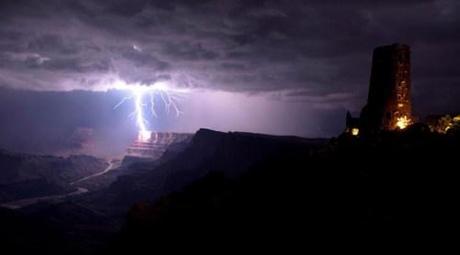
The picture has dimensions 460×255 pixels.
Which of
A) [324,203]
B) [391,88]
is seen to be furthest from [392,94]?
A: [324,203]

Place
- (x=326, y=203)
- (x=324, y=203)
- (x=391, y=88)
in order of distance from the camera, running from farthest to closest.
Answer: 1. (x=391, y=88)
2. (x=324, y=203)
3. (x=326, y=203)

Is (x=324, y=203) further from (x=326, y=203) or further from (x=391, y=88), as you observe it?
(x=391, y=88)

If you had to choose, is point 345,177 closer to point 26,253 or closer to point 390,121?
point 390,121

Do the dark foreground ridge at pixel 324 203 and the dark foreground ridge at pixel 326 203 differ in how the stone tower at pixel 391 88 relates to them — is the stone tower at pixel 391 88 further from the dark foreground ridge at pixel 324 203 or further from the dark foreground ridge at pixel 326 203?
the dark foreground ridge at pixel 326 203

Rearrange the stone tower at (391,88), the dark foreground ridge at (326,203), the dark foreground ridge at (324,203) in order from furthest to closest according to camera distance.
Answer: the stone tower at (391,88) → the dark foreground ridge at (324,203) → the dark foreground ridge at (326,203)

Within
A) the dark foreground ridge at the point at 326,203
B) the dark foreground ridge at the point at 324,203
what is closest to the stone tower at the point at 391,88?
the dark foreground ridge at the point at 324,203

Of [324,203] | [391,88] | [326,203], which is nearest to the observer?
[326,203]

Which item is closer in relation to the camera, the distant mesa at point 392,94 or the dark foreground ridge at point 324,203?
the dark foreground ridge at point 324,203
